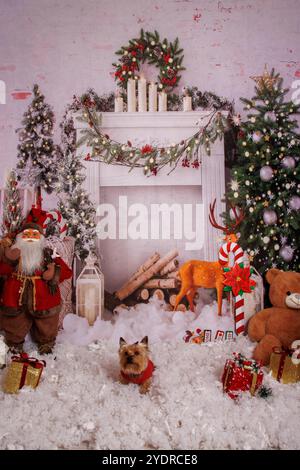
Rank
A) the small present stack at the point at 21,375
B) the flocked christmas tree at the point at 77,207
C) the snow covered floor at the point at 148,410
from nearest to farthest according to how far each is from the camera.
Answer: the snow covered floor at the point at 148,410 < the small present stack at the point at 21,375 < the flocked christmas tree at the point at 77,207

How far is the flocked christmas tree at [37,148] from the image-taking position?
3.99m

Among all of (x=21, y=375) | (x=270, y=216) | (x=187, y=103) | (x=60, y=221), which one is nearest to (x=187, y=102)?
(x=187, y=103)

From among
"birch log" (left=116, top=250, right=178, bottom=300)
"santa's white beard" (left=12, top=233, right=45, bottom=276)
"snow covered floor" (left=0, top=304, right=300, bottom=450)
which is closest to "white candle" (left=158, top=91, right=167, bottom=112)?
"birch log" (left=116, top=250, right=178, bottom=300)

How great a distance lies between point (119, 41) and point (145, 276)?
2.25 metres

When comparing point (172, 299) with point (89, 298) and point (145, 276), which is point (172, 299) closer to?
point (145, 276)

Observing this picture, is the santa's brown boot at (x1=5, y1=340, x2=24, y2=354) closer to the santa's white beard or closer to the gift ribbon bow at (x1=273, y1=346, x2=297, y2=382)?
the santa's white beard

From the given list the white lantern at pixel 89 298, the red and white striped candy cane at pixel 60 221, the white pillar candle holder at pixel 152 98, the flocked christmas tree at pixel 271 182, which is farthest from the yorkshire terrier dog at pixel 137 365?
the white pillar candle holder at pixel 152 98

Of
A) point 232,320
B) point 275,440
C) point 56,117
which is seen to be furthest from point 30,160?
point 275,440

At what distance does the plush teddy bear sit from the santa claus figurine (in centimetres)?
144

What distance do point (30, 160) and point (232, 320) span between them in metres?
2.33

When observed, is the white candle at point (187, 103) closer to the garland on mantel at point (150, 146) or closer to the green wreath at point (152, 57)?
the garland on mantel at point (150, 146)

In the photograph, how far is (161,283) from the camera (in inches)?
159

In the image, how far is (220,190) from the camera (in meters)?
4.14

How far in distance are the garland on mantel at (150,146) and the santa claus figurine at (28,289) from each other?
1.23 m
